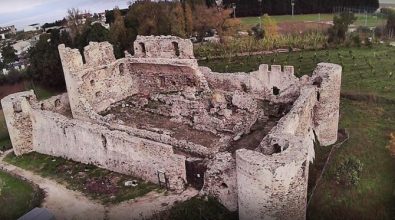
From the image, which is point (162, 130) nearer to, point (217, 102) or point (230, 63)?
point (217, 102)

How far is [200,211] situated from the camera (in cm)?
1630

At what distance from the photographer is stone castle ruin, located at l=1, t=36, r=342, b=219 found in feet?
48.1

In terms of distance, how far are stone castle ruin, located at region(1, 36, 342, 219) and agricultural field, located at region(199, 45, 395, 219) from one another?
159cm

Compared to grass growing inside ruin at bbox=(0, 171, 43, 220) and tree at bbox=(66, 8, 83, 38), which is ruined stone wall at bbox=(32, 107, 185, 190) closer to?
grass growing inside ruin at bbox=(0, 171, 43, 220)

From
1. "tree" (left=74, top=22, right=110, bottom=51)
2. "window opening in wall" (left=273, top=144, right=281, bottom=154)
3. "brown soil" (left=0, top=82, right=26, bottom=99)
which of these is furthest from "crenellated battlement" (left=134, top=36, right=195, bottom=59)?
"window opening in wall" (left=273, top=144, right=281, bottom=154)

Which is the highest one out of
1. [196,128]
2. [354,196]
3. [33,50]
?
[33,50]

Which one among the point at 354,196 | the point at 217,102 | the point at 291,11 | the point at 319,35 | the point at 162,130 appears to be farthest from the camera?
the point at 291,11

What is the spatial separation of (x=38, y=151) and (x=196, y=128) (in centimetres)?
797

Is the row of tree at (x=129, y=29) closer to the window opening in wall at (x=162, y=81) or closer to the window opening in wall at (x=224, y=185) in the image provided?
the window opening in wall at (x=162, y=81)

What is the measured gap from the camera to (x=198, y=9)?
43031 millimetres

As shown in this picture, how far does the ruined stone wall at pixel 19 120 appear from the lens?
22.8m

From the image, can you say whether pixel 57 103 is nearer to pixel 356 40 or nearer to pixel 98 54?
pixel 98 54

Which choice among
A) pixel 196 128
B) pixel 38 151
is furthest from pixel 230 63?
pixel 38 151

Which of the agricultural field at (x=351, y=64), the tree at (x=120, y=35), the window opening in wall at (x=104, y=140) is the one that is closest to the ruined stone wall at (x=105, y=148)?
the window opening in wall at (x=104, y=140)
